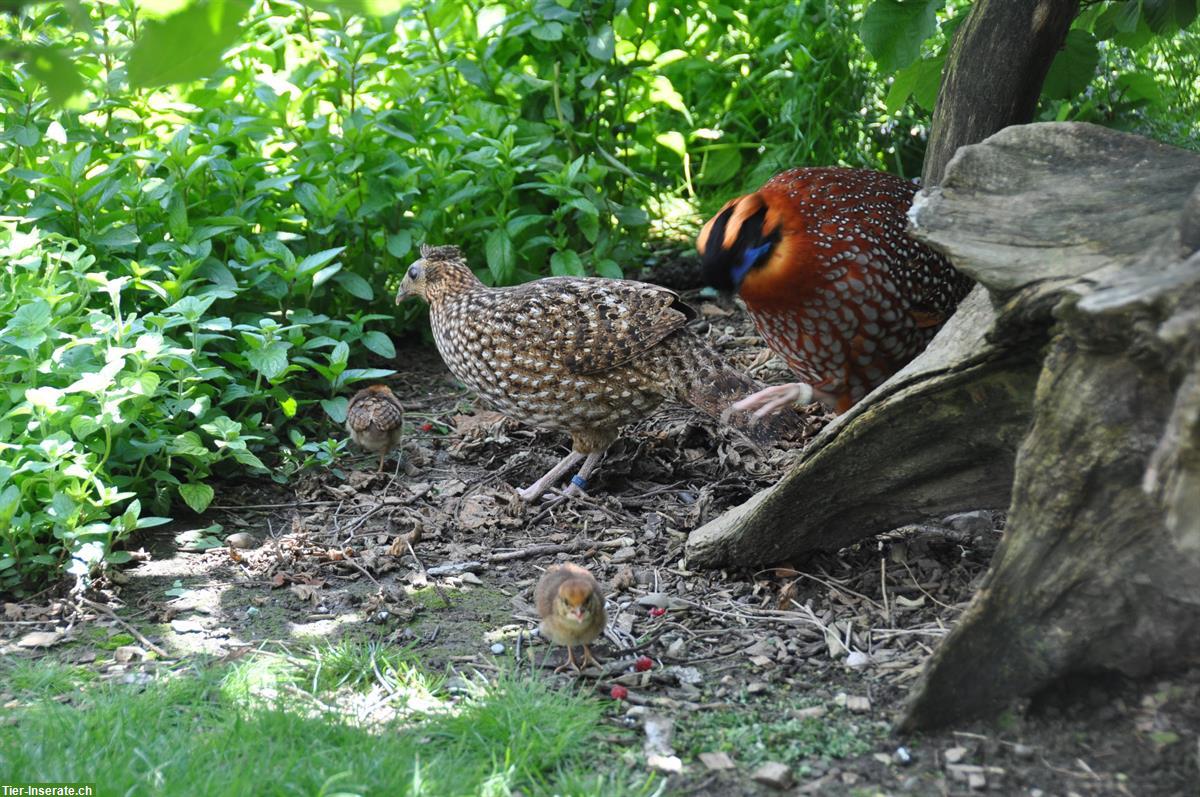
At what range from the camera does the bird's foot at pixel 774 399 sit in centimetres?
532

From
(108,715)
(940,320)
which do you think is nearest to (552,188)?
(940,320)

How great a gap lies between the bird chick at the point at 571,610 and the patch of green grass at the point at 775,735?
1.57 ft

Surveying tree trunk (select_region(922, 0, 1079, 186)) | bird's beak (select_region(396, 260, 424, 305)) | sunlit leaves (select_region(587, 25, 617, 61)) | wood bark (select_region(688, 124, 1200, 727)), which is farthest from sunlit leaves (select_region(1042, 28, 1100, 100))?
bird's beak (select_region(396, 260, 424, 305))

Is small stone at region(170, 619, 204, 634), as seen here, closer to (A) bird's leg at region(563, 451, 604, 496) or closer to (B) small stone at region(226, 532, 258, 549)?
(B) small stone at region(226, 532, 258, 549)

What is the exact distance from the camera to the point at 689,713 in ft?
12.9

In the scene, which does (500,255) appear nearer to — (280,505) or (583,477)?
(583,477)

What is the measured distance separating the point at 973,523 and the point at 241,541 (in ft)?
10.7

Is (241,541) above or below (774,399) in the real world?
below

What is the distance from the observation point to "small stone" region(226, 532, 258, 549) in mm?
5414

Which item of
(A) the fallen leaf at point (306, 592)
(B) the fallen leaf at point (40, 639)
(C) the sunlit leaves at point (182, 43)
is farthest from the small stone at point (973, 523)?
(C) the sunlit leaves at point (182, 43)

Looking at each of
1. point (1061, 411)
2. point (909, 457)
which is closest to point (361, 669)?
point (909, 457)

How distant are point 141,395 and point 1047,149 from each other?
3.75m

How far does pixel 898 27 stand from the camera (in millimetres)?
5441

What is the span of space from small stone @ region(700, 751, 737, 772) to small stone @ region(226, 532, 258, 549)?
105 inches
